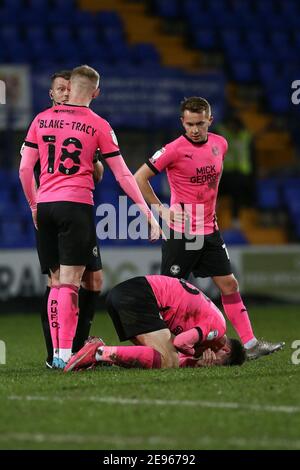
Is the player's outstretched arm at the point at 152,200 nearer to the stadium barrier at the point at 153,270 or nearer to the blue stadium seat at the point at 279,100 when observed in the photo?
the stadium barrier at the point at 153,270

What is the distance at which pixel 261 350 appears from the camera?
8211 millimetres

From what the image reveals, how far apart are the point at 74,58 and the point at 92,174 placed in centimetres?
1018

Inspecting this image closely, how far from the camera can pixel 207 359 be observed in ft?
25.1

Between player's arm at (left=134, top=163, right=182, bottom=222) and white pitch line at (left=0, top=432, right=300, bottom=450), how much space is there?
11.3ft

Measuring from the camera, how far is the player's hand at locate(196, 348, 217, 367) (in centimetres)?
766

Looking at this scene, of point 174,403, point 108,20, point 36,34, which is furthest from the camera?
point 108,20

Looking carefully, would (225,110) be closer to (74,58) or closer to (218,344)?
(74,58)

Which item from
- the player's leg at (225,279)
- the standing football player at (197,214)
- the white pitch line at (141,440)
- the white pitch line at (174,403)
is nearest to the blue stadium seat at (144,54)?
the standing football player at (197,214)

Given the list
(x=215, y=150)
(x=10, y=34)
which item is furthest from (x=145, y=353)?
(x=10, y=34)

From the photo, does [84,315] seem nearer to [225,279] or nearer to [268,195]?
[225,279]

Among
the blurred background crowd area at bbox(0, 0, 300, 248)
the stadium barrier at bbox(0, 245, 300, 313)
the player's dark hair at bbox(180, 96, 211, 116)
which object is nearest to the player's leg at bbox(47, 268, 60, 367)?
the player's dark hair at bbox(180, 96, 211, 116)

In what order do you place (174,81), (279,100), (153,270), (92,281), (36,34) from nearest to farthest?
(92,281)
(153,270)
(174,81)
(36,34)
(279,100)

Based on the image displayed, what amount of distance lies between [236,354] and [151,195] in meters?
1.47

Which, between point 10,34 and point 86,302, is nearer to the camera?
point 86,302
